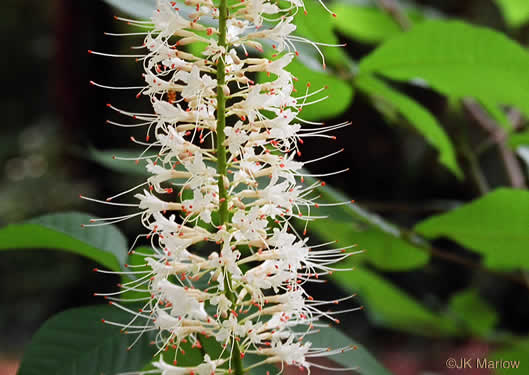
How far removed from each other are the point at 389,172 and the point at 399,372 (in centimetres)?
175

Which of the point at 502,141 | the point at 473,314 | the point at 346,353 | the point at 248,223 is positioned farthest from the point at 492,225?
the point at 473,314

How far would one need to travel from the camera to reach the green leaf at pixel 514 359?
5.17 ft

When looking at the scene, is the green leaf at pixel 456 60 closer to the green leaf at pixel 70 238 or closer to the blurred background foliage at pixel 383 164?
the blurred background foliage at pixel 383 164

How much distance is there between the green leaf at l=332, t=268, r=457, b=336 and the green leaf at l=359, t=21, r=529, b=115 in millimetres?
619

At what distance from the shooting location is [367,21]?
1.99 meters

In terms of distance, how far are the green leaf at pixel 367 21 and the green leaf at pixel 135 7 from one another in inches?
37.6

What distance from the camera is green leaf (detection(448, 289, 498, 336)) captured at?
79.6 inches

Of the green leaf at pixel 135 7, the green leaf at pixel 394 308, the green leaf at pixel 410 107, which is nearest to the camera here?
the green leaf at pixel 135 7

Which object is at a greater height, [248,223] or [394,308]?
[248,223]

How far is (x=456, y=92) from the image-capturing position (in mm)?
1245

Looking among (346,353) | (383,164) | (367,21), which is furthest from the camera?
(383,164)

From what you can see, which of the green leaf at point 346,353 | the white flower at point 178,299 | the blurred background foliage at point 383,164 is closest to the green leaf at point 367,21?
the blurred background foliage at point 383,164

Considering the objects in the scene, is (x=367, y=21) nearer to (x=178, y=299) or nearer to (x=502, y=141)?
(x=502, y=141)

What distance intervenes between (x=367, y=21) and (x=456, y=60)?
2.93 ft
